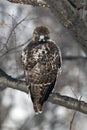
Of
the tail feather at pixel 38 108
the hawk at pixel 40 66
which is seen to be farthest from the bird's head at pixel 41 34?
the tail feather at pixel 38 108

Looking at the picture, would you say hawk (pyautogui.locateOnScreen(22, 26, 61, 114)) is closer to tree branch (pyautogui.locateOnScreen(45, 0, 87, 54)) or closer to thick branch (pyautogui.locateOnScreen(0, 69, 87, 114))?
thick branch (pyautogui.locateOnScreen(0, 69, 87, 114))

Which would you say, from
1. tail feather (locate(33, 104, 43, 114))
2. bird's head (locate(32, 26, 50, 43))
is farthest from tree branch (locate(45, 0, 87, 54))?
tail feather (locate(33, 104, 43, 114))

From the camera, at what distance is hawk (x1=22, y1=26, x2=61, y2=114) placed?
19.0 feet

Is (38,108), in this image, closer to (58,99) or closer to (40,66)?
(58,99)

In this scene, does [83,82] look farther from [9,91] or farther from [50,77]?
[50,77]

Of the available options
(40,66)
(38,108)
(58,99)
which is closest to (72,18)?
(40,66)

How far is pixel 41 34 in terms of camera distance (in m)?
6.02

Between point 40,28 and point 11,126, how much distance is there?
47.0ft

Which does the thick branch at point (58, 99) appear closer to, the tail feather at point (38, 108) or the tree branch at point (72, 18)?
the tail feather at point (38, 108)

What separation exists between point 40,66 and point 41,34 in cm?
36

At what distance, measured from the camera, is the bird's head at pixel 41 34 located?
19.6 feet

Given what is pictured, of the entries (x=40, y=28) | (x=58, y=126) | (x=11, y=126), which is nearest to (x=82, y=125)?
(x=58, y=126)

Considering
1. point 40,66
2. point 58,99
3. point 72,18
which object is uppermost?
point 72,18

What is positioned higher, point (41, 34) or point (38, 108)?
point (41, 34)
